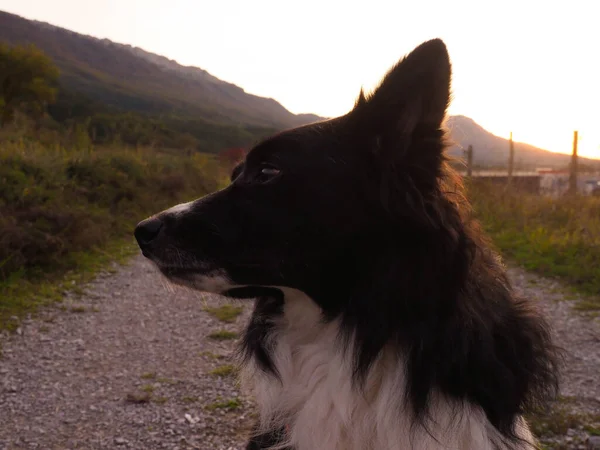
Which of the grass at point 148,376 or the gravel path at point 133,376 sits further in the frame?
the grass at point 148,376

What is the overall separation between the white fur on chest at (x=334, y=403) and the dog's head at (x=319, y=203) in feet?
0.81

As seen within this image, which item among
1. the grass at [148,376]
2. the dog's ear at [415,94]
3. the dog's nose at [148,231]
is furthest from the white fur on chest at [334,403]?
the grass at [148,376]

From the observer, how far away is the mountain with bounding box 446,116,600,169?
235 cm

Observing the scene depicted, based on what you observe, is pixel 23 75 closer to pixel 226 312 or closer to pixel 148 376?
pixel 226 312

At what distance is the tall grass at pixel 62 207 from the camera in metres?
6.54

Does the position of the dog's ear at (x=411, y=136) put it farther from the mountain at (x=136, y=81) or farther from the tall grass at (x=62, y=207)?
the mountain at (x=136, y=81)

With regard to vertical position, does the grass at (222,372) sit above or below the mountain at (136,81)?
below

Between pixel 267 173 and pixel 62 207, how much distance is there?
23.3ft

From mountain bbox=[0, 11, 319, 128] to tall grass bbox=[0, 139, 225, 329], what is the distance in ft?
188

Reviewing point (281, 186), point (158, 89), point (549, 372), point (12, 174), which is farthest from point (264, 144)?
point (158, 89)

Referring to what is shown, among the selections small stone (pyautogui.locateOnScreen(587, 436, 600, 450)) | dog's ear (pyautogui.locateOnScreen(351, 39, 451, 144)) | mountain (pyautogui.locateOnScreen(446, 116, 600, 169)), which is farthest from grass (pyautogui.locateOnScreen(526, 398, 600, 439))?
dog's ear (pyautogui.locateOnScreen(351, 39, 451, 144))

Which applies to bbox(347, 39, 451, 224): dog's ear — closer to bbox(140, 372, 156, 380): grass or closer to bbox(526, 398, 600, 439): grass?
bbox(526, 398, 600, 439): grass

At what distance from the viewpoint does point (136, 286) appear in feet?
23.7

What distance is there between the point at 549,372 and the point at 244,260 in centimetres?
140
